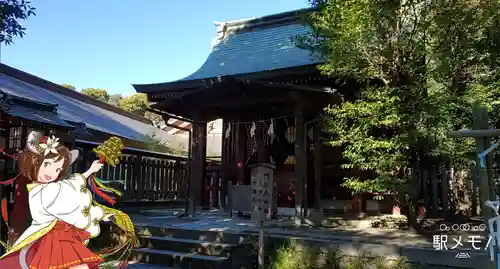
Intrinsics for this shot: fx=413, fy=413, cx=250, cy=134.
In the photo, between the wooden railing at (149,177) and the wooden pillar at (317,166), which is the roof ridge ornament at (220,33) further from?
the wooden pillar at (317,166)

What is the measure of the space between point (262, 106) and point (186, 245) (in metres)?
5.13

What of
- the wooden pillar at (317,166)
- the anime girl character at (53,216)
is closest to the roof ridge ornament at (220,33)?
the wooden pillar at (317,166)

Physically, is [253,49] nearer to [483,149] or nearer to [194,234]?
[194,234]

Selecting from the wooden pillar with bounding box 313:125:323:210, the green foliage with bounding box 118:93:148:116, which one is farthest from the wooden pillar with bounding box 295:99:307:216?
the green foliage with bounding box 118:93:148:116

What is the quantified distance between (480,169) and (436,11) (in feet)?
10.6

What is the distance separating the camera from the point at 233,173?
1320 cm

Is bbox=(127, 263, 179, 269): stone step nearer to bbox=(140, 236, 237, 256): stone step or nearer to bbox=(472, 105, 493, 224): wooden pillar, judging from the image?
bbox=(140, 236, 237, 256): stone step

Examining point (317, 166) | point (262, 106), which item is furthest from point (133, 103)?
point (317, 166)

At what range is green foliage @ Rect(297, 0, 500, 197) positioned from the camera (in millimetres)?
6883

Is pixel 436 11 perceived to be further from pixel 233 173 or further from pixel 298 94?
pixel 233 173

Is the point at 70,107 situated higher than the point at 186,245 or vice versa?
the point at 70,107

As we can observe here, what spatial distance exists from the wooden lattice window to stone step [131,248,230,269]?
2.87 meters

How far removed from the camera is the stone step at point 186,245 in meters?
7.38

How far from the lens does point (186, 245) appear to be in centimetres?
776
